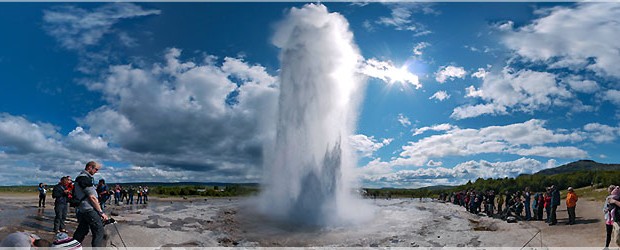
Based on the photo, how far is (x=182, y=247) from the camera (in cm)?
1295

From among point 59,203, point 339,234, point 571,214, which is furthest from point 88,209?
point 571,214

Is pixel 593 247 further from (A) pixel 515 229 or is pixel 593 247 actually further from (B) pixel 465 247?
(A) pixel 515 229

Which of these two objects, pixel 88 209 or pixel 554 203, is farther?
pixel 554 203

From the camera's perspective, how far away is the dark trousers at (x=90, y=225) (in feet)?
25.4

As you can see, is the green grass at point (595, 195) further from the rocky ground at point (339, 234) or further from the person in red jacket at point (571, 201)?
the person in red jacket at point (571, 201)

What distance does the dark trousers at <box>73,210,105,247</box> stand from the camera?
7730mm

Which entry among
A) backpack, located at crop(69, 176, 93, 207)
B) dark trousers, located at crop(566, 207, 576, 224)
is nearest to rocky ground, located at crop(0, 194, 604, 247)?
dark trousers, located at crop(566, 207, 576, 224)

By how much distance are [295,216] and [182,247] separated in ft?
30.1

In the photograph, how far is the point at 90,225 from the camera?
7797mm

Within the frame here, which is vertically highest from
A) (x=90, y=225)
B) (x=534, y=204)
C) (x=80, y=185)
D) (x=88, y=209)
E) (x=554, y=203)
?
(x=80, y=185)

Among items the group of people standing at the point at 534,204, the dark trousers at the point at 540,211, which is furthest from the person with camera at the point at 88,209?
the dark trousers at the point at 540,211

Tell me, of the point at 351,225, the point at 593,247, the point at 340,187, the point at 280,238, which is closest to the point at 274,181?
the point at 340,187

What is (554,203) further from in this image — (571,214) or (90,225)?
(90,225)

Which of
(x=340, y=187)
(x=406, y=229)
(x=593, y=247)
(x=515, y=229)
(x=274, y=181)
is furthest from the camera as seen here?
(x=274, y=181)
